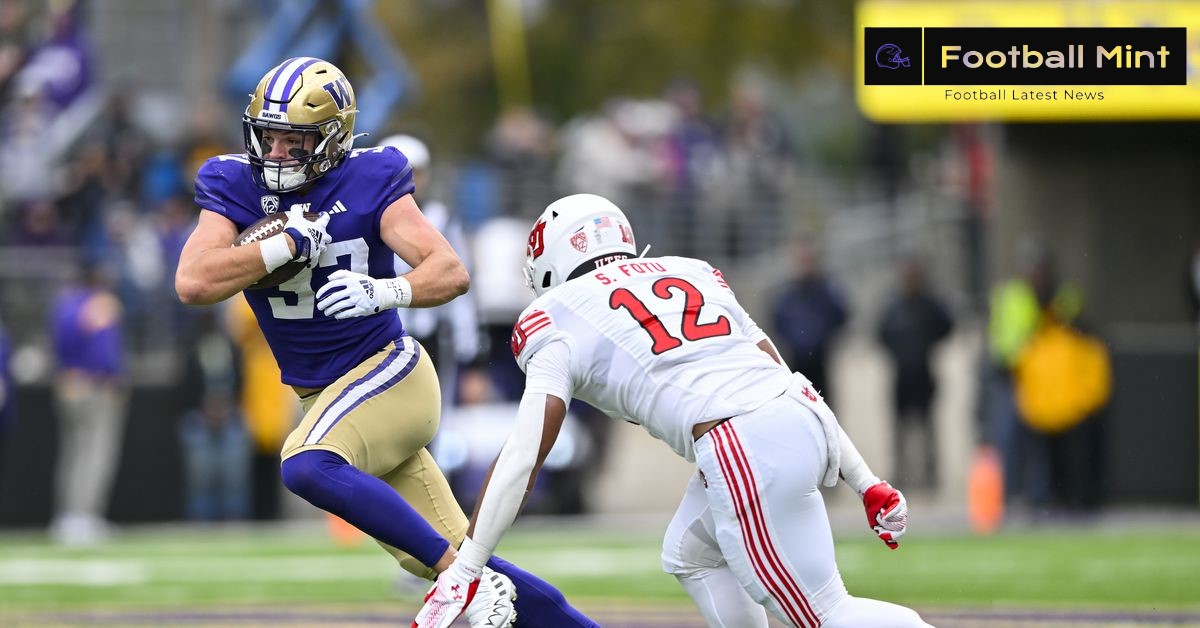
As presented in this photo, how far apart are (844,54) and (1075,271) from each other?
14260 mm

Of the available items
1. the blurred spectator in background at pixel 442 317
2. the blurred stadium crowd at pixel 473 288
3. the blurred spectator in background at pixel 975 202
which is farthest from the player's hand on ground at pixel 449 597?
the blurred spectator in background at pixel 975 202

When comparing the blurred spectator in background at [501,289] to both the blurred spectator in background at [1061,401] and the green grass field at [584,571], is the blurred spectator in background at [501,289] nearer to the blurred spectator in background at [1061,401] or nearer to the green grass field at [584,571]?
the green grass field at [584,571]

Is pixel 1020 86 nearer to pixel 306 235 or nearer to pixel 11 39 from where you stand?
pixel 306 235

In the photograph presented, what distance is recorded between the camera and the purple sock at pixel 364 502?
554cm

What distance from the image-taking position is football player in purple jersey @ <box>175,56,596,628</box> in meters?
5.57

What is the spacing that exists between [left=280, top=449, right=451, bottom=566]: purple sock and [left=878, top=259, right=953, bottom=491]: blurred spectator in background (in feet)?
32.5

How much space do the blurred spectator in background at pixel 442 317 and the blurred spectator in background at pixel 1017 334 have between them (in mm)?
4998

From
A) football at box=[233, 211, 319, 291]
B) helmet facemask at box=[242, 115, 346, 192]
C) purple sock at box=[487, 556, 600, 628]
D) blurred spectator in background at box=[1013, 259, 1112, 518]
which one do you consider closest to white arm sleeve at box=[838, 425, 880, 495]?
purple sock at box=[487, 556, 600, 628]

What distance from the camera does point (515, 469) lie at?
5.13m

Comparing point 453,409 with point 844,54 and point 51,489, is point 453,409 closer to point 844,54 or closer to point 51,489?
point 51,489

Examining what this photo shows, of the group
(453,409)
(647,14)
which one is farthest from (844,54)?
(453,409)

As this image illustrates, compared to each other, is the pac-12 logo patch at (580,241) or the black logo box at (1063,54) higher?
the black logo box at (1063,54)

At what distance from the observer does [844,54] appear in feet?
94.8

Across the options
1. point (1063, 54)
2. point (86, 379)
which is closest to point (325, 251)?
point (1063, 54)
